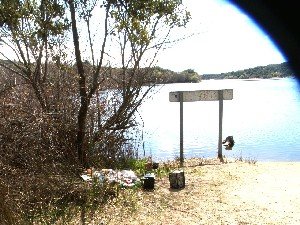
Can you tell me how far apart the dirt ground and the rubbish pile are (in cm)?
40

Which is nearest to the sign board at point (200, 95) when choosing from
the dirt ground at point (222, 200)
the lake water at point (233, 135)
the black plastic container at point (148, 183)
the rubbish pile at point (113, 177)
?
the lake water at point (233, 135)

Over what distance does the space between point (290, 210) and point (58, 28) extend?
4.54 meters

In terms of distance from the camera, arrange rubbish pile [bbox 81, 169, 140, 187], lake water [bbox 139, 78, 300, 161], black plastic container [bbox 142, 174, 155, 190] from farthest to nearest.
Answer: lake water [bbox 139, 78, 300, 161]
black plastic container [bbox 142, 174, 155, 190]
rubbish pile [bbox 81, 169, 140, 187]

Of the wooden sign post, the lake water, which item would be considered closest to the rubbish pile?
the lake water

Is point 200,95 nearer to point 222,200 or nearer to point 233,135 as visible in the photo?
point 222,200

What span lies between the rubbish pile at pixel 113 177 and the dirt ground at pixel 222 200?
1.30 ft

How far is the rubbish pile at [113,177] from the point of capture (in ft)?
20.6

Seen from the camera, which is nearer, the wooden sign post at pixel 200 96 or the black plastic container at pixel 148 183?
the black plastic container at pixel 148 183

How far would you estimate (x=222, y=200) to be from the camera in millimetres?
6012

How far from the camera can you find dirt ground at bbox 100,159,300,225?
526 centimetres

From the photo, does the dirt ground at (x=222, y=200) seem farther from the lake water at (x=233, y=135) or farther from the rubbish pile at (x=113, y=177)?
the lake water at (x=233, y=135)

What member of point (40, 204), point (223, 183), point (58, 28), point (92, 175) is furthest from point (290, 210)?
point (58, 28)

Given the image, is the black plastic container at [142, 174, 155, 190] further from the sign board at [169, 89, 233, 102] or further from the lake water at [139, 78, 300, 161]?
the sign board at [169, 89, 233, 102]

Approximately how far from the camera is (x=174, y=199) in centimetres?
611
